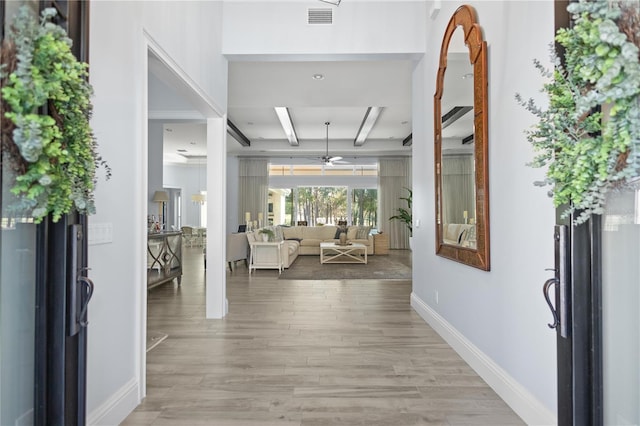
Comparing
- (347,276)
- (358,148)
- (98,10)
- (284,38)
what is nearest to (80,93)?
(98,10)

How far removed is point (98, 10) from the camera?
6.00ft

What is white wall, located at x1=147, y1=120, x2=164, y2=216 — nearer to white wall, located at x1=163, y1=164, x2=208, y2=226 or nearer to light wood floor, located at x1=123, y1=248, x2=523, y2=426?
light wood floor, located at x1=123, y1=248, x2=523, y2=426

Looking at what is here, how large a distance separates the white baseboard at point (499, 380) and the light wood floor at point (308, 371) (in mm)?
53

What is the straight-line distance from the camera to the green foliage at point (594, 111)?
100cm

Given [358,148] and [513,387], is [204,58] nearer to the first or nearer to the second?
[513,387]

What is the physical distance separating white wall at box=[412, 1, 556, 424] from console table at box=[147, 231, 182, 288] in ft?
13.8

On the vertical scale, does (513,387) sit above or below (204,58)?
below

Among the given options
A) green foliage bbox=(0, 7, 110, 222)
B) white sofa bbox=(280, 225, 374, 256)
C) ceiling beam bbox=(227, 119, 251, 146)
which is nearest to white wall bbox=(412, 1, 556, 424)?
green foliage bbox=(0, 7, 110, 222)

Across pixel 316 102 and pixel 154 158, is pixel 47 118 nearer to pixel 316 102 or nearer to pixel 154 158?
pixel 316 102

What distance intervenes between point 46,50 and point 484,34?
2.54m

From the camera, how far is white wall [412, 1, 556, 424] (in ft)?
6.14

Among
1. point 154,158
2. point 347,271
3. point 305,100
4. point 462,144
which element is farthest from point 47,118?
point 347,271

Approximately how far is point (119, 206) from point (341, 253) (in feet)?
22.2

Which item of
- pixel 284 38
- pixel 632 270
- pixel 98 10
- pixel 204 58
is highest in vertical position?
pixel 284 38
